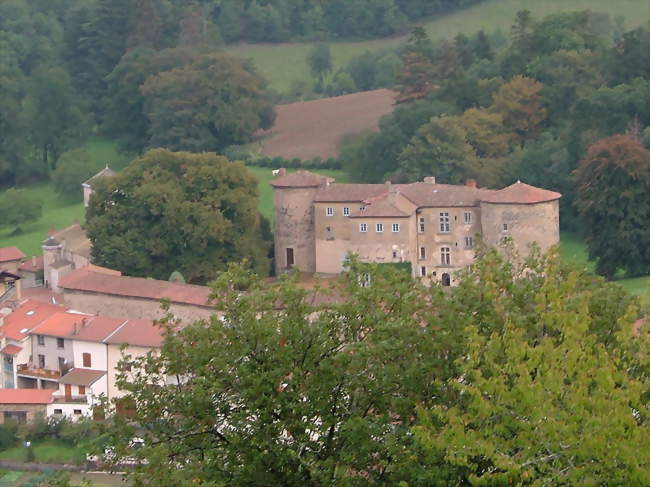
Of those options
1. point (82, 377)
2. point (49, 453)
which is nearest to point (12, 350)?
point (82, 377)

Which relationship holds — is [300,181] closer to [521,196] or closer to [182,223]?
[182,223]

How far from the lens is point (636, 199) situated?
2051 inches

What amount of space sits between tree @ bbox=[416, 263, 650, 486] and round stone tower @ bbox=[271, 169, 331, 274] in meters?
33.9

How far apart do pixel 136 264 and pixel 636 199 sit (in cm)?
1452

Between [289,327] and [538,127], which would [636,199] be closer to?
[538,127]

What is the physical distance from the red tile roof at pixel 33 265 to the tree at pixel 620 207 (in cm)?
1631

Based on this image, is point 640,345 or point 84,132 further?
point 84,132

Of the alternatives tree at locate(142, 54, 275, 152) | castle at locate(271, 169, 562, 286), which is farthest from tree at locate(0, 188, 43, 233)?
castle at locate(271, 169, 562, 286)

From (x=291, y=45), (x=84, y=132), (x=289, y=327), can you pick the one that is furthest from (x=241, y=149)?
(x=289, y=327)

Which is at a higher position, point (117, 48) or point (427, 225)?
point (117, 48)

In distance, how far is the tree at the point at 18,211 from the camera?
214 feet

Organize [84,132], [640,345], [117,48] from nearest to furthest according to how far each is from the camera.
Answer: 1. [640,345]
2. [84,132]
3. [117,48]

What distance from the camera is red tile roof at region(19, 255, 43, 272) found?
2157 inches

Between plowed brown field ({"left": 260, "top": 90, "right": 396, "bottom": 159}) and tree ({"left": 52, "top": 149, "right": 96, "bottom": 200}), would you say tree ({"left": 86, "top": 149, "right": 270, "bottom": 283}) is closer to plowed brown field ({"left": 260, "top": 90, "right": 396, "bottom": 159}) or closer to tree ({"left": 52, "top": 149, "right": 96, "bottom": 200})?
tree ({"left": 52, "top": 149, "right": 96, "bottom": 200})
